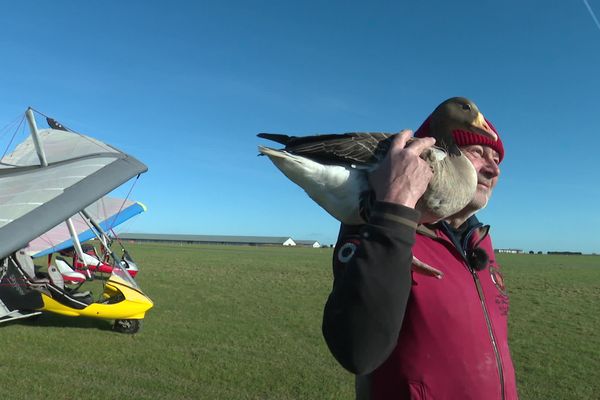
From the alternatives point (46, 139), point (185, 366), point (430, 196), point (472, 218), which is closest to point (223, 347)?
point (185, 366)

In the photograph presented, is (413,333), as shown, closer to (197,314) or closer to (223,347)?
(223,347)

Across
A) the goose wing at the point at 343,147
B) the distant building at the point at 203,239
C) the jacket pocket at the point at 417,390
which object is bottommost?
the distant building at the point at 203,239

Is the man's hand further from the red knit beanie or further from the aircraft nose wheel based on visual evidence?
the aircraft nose wheel

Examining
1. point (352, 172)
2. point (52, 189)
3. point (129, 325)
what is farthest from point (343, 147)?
point (129, 325)

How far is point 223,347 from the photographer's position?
9.32 metres

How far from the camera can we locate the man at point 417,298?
5.03 feet

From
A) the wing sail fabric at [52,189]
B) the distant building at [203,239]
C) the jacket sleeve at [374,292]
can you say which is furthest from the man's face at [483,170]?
the distant building at [203,239]

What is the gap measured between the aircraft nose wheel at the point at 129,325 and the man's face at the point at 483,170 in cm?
984

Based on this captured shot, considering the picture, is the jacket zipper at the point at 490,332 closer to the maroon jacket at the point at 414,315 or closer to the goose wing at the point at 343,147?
the maroon jacket at the point at 414,315

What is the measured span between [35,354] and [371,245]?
9.06m

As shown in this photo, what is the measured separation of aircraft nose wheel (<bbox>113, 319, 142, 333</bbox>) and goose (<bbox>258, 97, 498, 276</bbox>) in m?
9.84

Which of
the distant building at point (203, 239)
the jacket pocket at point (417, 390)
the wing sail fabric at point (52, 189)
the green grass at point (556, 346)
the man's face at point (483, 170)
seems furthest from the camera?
the distant building at point (203, 239)

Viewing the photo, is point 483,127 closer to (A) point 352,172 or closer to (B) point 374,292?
(A) point 352,172

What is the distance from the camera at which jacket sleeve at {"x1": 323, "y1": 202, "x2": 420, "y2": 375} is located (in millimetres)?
1515
